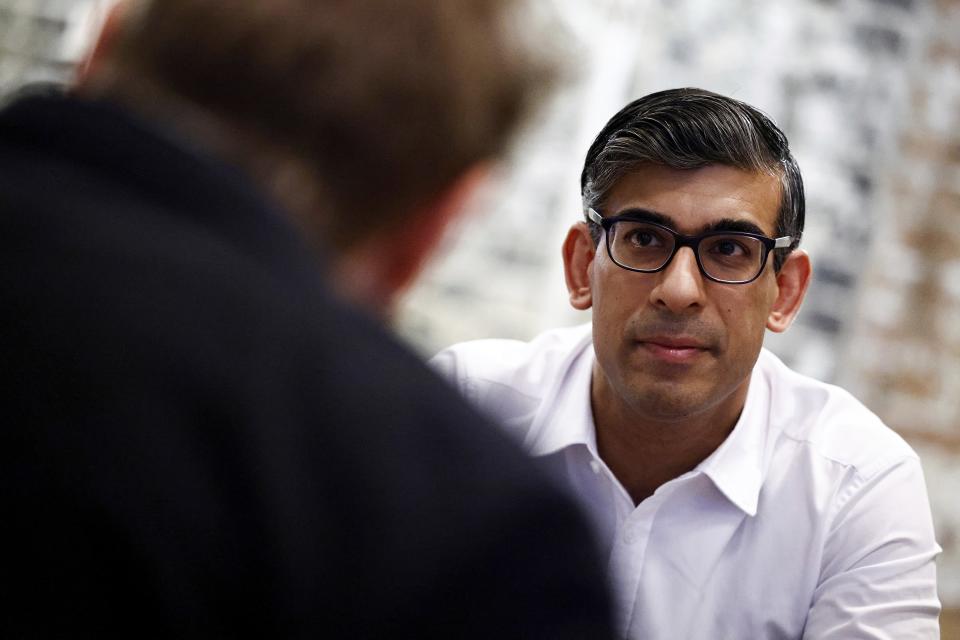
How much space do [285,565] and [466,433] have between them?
0.41ft

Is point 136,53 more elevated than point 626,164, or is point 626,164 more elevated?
point 626,164

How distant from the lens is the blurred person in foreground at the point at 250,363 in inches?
21.2

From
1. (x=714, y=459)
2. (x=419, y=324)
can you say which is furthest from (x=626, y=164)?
(x=419, y=324)

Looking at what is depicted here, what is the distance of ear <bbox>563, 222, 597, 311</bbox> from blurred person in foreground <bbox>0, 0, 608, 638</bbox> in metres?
1.30

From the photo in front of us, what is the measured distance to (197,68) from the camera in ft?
2.05

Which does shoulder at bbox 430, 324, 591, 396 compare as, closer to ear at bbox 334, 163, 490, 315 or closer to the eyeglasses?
the eyeglasses

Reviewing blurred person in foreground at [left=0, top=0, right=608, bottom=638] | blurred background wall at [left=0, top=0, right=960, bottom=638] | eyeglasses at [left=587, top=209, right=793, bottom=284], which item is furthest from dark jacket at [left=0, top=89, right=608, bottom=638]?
blurred background wall at [left=0, top=0, right=960, bottom=638]

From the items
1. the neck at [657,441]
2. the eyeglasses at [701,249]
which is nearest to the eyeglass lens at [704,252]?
the eyeglasses at [701,249]

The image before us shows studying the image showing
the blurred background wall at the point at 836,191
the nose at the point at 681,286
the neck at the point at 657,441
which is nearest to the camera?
the nose at the point at 681,286

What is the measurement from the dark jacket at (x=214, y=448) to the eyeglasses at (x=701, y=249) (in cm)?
121

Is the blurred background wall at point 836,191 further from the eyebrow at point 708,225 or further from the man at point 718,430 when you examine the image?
the eyebrow at point 708,225

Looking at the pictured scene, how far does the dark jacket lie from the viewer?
537 millimetres

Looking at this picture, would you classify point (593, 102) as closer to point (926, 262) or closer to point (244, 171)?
point (926, 262)

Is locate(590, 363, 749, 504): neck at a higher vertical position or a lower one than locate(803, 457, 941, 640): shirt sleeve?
higher
